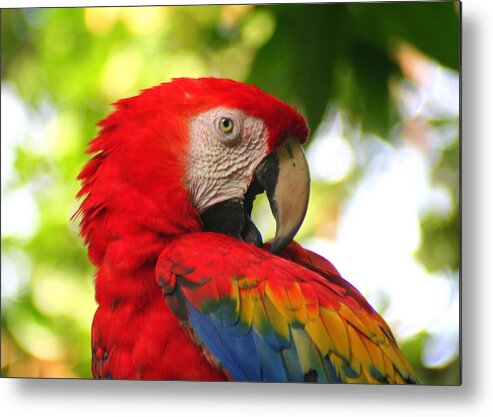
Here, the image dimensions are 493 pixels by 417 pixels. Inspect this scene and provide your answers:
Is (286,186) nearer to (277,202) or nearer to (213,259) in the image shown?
(277,202)

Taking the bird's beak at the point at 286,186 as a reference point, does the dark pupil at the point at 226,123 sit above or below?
above

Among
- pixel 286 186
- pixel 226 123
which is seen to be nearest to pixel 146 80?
pixel 226 123

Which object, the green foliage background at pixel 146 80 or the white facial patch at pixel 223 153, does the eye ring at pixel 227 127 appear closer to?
the white facial patch at pixel 223 153

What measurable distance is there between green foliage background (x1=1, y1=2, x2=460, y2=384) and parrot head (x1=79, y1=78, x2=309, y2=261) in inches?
2.8

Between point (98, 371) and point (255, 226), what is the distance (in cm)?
42

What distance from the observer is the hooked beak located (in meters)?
1.47

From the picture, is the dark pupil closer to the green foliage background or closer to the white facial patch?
the white facial patch

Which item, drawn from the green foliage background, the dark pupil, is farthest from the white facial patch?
the green foliage background

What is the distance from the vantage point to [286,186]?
1475 millimetres

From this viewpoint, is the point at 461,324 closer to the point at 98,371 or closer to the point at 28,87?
the point at 98,371

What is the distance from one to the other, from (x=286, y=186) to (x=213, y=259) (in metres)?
0.20

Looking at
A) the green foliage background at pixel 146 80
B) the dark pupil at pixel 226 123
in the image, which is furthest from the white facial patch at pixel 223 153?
the green foliage background at pixel 146 80

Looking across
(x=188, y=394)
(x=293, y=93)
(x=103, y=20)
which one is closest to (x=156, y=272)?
(x=188, y=394)

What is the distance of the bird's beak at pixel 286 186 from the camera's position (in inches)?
57.9
